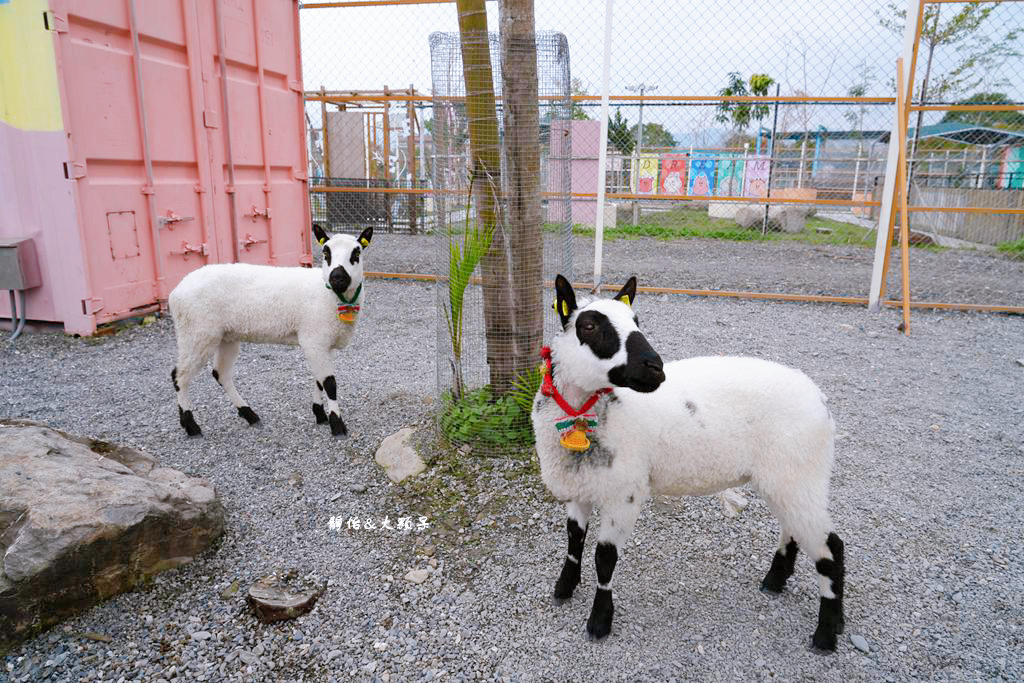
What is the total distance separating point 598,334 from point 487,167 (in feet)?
5.42

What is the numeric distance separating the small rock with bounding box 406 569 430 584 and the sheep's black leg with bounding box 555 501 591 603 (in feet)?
1.91

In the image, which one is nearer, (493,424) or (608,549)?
(608,549)

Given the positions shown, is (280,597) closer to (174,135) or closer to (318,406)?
(318,406)

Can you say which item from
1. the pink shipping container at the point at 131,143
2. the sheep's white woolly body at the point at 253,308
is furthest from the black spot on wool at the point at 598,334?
the pink shipping container at the point at 131,143

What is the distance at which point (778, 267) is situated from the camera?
10.1m

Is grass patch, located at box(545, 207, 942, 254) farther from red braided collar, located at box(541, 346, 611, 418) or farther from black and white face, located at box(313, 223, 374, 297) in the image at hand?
red braided collar, located at box(541, 346, 611, 418)

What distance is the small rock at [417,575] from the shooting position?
2786 mm

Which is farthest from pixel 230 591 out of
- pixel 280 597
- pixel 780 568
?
pixel 780 568

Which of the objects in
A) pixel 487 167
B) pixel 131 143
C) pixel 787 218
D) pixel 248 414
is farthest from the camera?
pixel 787 218

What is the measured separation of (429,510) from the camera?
127 inches

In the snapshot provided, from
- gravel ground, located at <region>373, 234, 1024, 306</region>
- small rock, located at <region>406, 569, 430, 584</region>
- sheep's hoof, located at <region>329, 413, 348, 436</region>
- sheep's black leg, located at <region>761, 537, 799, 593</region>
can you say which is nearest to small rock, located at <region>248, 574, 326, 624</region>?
small rock, located at <region>406, 569, 430, 584</region>

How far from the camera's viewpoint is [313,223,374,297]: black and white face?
3.87 m

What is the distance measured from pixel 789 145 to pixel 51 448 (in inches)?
756

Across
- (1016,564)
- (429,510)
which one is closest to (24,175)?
(429,510)
